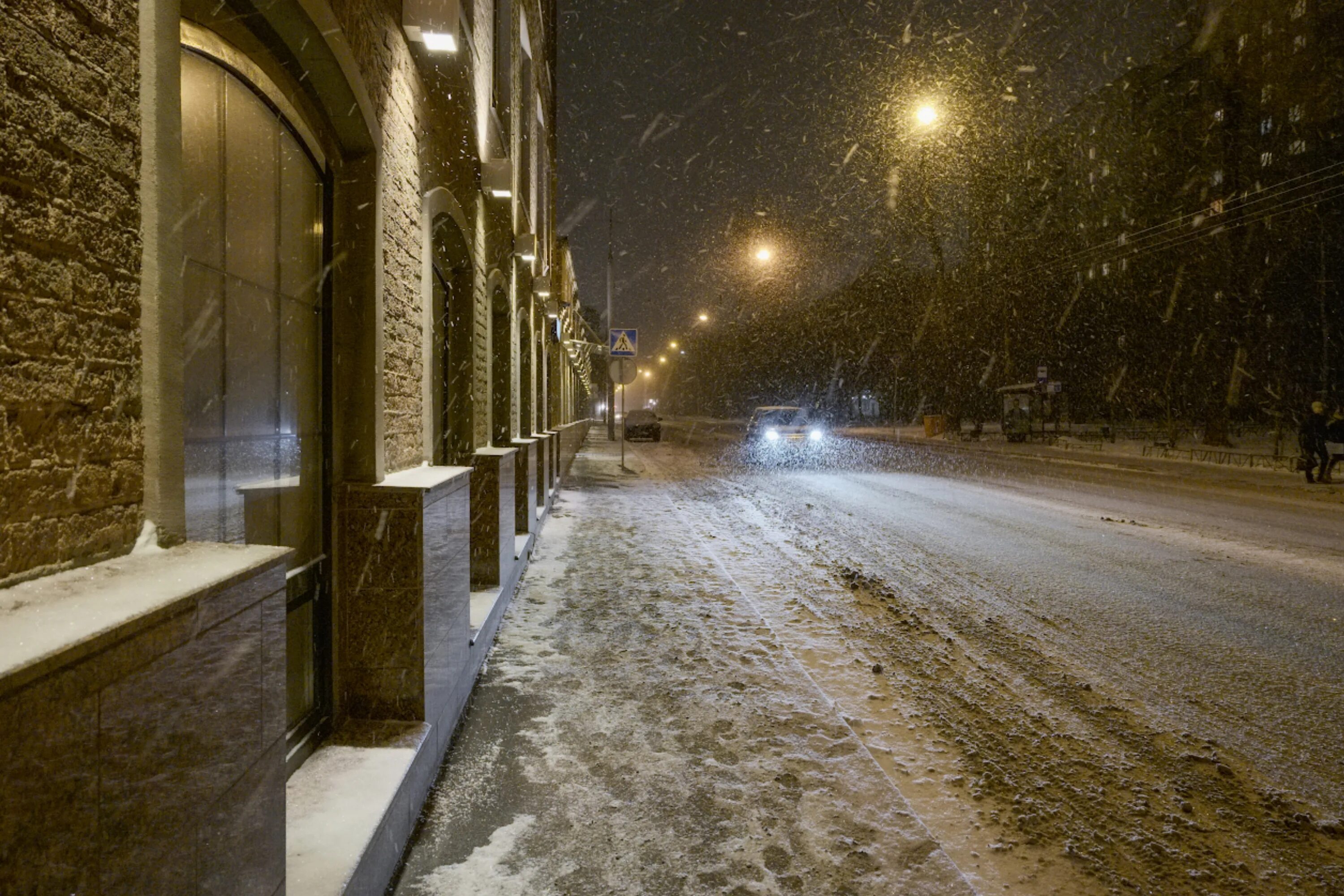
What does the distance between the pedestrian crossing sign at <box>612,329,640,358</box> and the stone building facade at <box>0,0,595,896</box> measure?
1350 cm

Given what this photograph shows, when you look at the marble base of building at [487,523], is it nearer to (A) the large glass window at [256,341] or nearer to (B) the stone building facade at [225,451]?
(B) the stone building facade at [225,451]

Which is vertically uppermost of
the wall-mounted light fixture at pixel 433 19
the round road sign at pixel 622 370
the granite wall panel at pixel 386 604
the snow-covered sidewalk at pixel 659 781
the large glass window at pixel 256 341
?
the wall-mounted light fixture at pixel 433 19

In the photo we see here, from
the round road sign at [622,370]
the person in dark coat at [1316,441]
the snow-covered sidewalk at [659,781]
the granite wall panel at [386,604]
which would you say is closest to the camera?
the snow-covered sidewalk at [659,781]

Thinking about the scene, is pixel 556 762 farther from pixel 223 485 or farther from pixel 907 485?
pixel 907 485

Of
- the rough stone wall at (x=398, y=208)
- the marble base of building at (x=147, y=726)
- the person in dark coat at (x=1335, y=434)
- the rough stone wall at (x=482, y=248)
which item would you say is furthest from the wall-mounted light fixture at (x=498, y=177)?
the person in dark coat at (x=1335, y=434)

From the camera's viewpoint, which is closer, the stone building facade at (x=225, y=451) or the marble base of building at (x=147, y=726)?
the marble base of building at (x=147, y=726)

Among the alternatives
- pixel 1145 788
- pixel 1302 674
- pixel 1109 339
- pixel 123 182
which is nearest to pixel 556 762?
pixel 1145 788

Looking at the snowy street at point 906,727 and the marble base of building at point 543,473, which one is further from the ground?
the marble base of building at point 543,473

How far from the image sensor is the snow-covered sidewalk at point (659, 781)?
273cm

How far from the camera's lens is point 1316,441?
15984 mm

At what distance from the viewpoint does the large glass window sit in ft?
8.35

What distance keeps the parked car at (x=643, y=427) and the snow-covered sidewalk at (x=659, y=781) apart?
3197cm

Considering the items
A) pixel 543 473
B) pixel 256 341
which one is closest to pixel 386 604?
pixel 256 341

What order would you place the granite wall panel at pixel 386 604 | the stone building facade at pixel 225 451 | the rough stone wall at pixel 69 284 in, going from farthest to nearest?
the granite wall panel at pixel 386 604 < the rough stone wall at pixel 69 284 < the stone building facade at pixel 225 451
